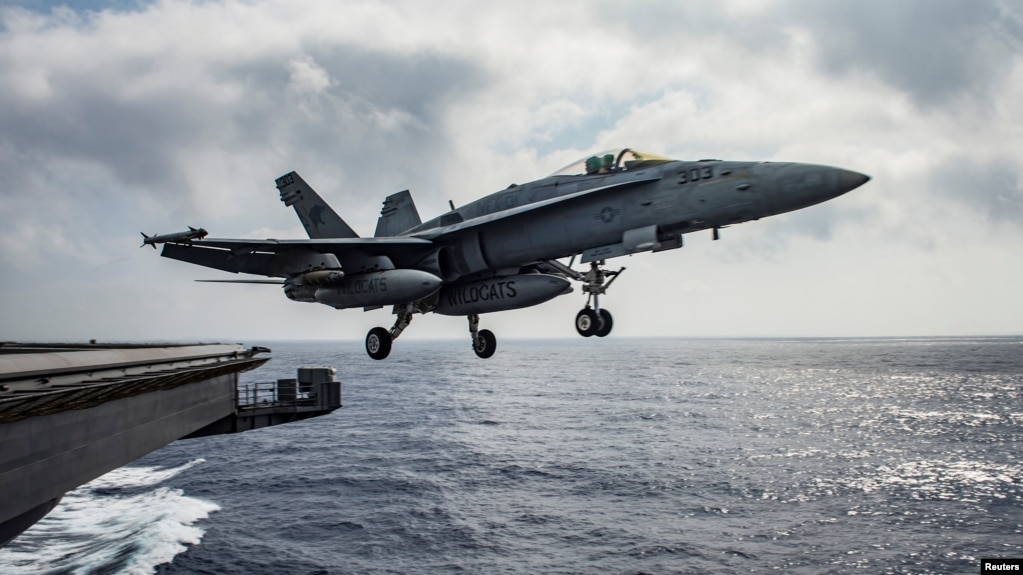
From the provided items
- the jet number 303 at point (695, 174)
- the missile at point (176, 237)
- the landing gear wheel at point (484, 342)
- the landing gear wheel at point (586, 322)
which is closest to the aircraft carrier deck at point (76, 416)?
the missile at point (176, 237)

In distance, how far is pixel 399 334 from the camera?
1969cm

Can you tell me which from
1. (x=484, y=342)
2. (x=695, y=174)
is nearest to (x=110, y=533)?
(x=484, y=342)

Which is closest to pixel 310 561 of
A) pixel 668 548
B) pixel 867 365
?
pixel 668 548

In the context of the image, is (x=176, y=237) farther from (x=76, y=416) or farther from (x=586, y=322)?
(x=586, y=322)

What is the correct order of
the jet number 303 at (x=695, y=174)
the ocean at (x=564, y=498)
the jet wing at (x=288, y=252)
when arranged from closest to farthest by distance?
the jet number 303 at (x=695, y=174), the jet wing at (x=288, y=252), the ocean at (x=564, y=498)

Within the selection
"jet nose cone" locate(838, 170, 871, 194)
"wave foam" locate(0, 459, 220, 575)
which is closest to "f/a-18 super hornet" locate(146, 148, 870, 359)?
"jet nose cone" locate(838, 170, 871, 194)

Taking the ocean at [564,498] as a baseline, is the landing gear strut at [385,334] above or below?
above

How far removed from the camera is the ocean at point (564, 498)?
1464 inches

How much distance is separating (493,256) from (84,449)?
10601 mm

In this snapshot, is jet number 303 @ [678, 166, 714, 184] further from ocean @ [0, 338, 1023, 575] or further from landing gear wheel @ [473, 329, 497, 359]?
ocean @ [0, 338, 1023, 575]

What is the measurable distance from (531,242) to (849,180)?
300 inches

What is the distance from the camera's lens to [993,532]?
132 feet

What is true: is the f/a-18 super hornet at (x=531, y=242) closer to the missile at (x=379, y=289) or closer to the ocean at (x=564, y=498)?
the missile at (x=379, y=289)

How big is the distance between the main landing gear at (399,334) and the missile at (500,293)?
36.3 inches
